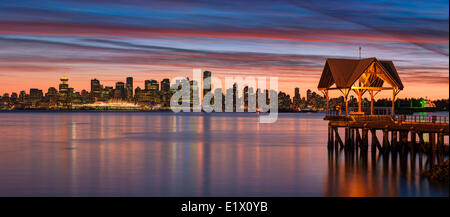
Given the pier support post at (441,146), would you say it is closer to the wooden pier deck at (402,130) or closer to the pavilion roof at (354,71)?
the wooden pier deck at (402,130)

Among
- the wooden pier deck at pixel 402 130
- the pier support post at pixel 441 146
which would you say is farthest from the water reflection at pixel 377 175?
the pier support post at pixel 441 146

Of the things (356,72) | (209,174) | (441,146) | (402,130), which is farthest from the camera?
(356,72)

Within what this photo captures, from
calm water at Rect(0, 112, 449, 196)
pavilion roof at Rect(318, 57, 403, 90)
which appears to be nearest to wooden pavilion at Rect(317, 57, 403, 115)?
pavilion roof at Rect(318, 57, 403, 90)

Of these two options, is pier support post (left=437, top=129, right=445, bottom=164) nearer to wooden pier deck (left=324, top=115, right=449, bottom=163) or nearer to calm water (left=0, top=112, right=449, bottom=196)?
wooden pier deck (left=324, top=115, right=449, bottom=163)

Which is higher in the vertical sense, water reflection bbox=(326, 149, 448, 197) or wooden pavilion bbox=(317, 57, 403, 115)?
wooden pavilion bbox=(317, 57, 403, 115)

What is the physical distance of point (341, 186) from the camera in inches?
1167

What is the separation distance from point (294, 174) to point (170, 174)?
28.4 feet

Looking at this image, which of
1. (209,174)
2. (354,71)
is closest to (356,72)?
(354,71)

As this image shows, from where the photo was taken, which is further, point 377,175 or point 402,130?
point 402,130

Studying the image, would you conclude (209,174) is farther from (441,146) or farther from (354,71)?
(354,71)

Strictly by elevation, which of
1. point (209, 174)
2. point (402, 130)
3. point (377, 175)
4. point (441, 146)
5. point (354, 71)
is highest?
point (354, 71)

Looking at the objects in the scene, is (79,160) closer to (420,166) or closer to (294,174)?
(294,174)
